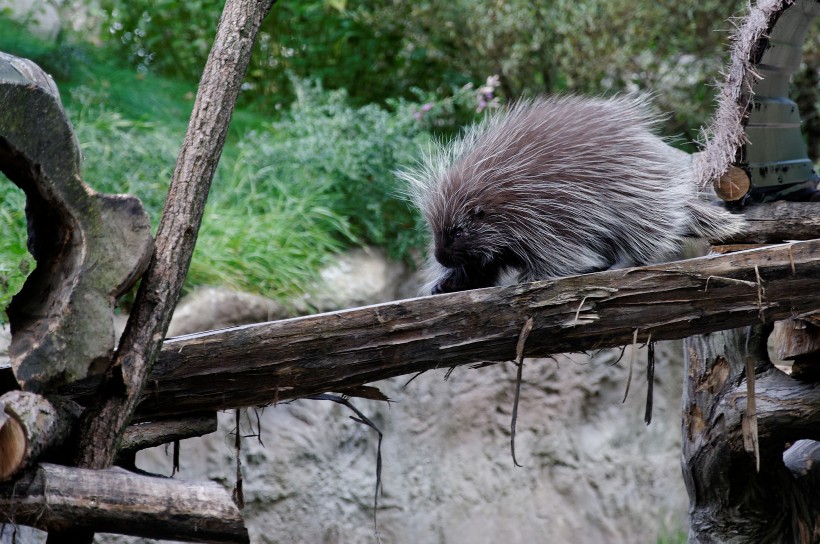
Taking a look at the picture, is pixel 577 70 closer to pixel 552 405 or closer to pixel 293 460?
pixel 552 405

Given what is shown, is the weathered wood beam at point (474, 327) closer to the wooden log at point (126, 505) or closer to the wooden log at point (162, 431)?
the wooden log at point (162, 431)

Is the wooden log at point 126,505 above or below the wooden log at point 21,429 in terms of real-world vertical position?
below

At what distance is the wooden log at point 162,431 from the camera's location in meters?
1.85

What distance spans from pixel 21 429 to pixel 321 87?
150 inches

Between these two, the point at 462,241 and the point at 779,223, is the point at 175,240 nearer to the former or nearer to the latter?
the point at 462,241

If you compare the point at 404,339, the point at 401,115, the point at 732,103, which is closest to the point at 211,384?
the point at 404,339

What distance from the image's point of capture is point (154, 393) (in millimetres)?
1763

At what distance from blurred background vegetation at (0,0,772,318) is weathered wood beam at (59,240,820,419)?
1721 mm

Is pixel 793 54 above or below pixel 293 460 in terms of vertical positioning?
above

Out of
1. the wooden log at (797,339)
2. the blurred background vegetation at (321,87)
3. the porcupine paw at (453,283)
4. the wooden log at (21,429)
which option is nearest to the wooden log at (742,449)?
the wooden log at (797,339)

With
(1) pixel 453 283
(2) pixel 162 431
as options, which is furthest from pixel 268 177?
(2) pixel 162 431

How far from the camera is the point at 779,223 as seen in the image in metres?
2.18

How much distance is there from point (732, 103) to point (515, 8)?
2563 millimetres

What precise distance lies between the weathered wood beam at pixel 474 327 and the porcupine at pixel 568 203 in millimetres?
323
